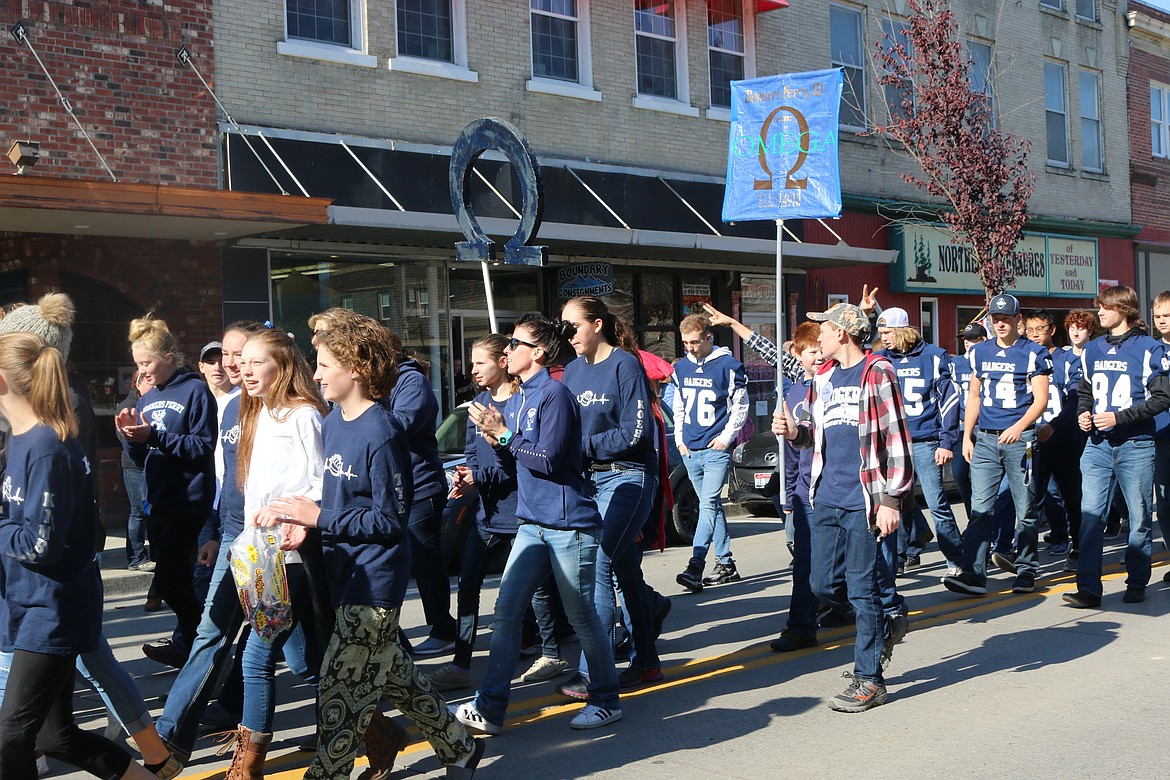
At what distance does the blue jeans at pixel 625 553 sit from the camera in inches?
240

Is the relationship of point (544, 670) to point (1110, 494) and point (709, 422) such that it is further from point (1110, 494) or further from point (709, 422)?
point (1110, 494)

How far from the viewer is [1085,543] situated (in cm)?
809

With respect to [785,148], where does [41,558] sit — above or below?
below

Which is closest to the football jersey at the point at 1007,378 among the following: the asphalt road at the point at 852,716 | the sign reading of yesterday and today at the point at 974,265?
the asphalt road at the point at 852,716

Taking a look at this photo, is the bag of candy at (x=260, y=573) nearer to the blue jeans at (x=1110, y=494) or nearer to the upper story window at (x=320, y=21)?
Answer: the blue jeans at (x=1110, y=494)

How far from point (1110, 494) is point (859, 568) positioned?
3.20m

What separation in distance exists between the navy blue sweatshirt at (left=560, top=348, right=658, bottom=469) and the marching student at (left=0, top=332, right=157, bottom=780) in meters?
2.62

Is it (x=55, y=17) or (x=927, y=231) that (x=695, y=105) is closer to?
(x=927, y=231)

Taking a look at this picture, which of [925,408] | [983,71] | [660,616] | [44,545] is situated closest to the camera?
[44,545]

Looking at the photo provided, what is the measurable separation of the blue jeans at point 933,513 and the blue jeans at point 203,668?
5289 millimetres

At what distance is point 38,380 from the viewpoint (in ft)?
13.7

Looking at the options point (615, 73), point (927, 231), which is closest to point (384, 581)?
point (615, 73)

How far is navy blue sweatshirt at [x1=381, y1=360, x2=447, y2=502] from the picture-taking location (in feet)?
21.3

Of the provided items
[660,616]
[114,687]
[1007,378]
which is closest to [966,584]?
[1007,378]
